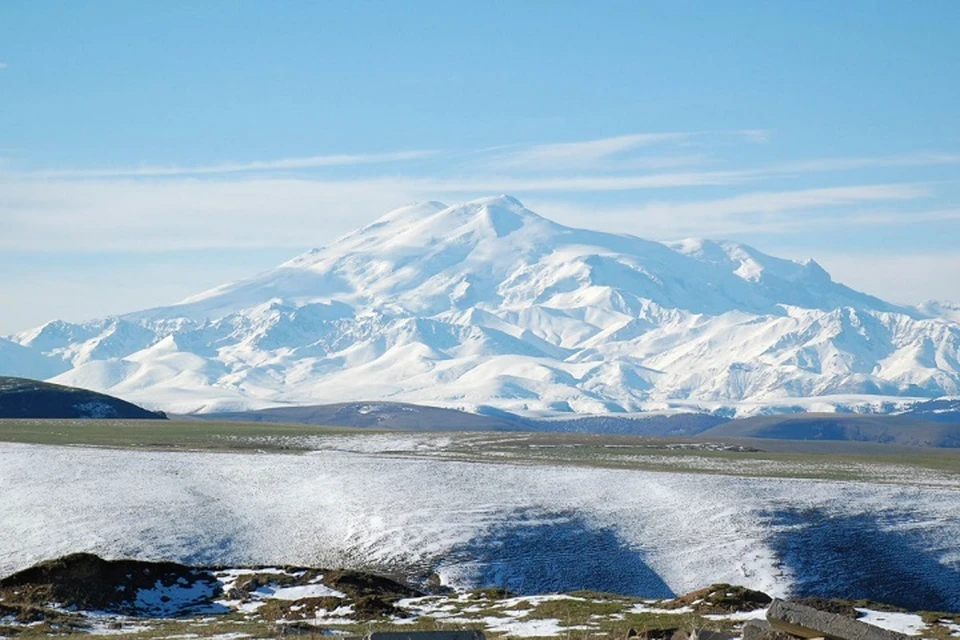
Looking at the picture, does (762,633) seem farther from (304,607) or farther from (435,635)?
(304,607)

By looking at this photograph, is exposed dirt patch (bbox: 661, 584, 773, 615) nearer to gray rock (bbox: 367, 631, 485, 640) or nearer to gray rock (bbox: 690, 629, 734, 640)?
gray rock (bbox: 690, 629, 734, 640)

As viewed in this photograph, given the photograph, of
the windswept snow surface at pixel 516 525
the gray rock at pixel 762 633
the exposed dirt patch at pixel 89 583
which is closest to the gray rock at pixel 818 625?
the gray rock at pixel 762 633

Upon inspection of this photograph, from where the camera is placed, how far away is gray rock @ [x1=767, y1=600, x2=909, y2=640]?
96.5 feet

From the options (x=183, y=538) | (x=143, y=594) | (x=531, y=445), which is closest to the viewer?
(x=143, y=594)

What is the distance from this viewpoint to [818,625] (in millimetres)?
29781

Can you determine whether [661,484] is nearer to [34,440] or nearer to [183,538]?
[183,538]

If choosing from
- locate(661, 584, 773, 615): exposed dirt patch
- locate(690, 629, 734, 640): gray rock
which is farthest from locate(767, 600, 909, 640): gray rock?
locate(661, 584, 773, 615): exposed dirt patch

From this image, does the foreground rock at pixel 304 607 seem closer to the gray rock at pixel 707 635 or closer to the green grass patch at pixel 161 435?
the gray rock at pixel 707 635

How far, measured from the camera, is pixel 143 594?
55.2m

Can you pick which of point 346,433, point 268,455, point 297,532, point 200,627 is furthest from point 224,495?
point 346,433

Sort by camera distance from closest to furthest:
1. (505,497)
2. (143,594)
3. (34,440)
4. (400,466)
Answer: (143,594) → (505,497) → (400,466) → (34,440)

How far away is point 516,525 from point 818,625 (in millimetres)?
44559

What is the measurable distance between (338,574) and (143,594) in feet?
25.4

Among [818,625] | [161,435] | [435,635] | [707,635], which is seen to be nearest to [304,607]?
[435,635]
